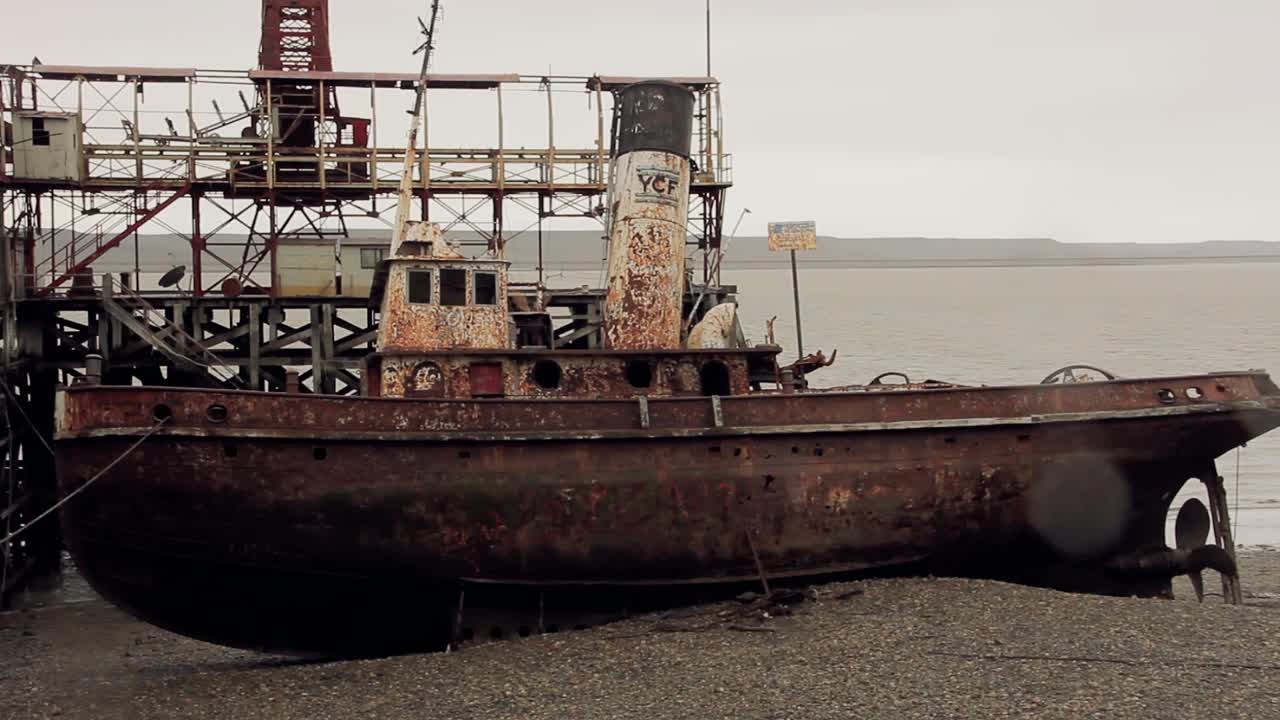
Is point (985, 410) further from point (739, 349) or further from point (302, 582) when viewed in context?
point (302, 582)

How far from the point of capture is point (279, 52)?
31.0 meters

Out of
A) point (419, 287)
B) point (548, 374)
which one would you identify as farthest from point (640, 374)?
point (419, 287)

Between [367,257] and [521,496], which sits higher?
[367,257]

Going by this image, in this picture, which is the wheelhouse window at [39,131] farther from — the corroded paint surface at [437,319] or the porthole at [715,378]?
the porthole at [715,378]

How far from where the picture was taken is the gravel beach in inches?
410

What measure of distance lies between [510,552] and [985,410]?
18.1 ft

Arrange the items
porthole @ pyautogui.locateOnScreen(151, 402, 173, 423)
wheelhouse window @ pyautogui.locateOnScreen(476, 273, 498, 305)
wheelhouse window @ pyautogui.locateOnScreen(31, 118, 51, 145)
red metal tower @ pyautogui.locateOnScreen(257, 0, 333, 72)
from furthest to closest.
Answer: red metal tower @ pyautogui.locateOnScreen(257, 0, 333, 72) → wheelhouse window @ pyautogui.locateOnScreen(31, 118, 51, 145) → wheelhouse window @ pyautogui.locateOnScreen(476, 273, 498, 305) → porthole @ pyautogui.locateOnScreen(151, 402, 173, 423)

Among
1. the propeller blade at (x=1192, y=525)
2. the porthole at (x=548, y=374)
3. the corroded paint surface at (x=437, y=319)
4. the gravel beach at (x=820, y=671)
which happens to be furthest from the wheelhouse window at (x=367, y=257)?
the propeller blade at (x=1192, y=525)

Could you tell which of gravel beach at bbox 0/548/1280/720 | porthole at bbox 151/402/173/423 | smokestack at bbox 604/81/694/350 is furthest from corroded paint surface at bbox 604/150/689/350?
porthole at bbox 151/402/173/423

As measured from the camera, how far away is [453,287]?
14.8 meters

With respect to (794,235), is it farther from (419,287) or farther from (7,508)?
(7,508)

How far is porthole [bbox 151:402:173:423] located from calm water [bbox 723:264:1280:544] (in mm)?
17999

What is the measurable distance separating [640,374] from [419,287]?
276 cm

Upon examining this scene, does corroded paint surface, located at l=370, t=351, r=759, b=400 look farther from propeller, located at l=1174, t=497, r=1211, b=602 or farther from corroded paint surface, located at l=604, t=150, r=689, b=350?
propeller, located at l=1174, t=497, r=1211, b=602
